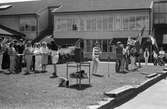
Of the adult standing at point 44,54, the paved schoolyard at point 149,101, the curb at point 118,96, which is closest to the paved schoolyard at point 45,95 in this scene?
the curb at point 118,96

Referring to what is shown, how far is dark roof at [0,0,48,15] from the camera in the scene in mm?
53938

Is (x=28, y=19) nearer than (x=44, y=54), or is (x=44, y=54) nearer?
(x=44, y=54)

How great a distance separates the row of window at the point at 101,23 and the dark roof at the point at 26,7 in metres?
4.87

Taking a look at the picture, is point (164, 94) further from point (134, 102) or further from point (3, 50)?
point (3, 50)

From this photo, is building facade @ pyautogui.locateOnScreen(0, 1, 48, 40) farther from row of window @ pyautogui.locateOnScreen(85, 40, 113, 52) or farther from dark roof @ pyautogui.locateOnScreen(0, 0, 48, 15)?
row of window @ pyautogui.locateOnScreen(85, 40, 113, 52)

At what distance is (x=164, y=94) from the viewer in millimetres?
12562

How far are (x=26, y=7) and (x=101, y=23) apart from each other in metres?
15.3

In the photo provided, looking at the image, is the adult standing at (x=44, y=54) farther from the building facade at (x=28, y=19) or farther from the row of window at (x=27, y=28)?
the row of window at (x=27, y=28)

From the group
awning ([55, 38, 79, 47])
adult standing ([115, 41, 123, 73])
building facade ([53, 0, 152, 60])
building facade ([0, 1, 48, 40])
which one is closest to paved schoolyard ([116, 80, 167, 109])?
adult standing ([115, 41, 123, 73])

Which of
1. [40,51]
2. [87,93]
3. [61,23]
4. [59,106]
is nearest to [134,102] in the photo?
[87,93]

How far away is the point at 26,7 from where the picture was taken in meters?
57.1

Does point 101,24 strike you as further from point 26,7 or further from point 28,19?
point 26,7

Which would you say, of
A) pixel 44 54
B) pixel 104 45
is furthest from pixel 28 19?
pixel 44 54

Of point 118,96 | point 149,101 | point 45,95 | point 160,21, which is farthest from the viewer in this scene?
point 160,21
